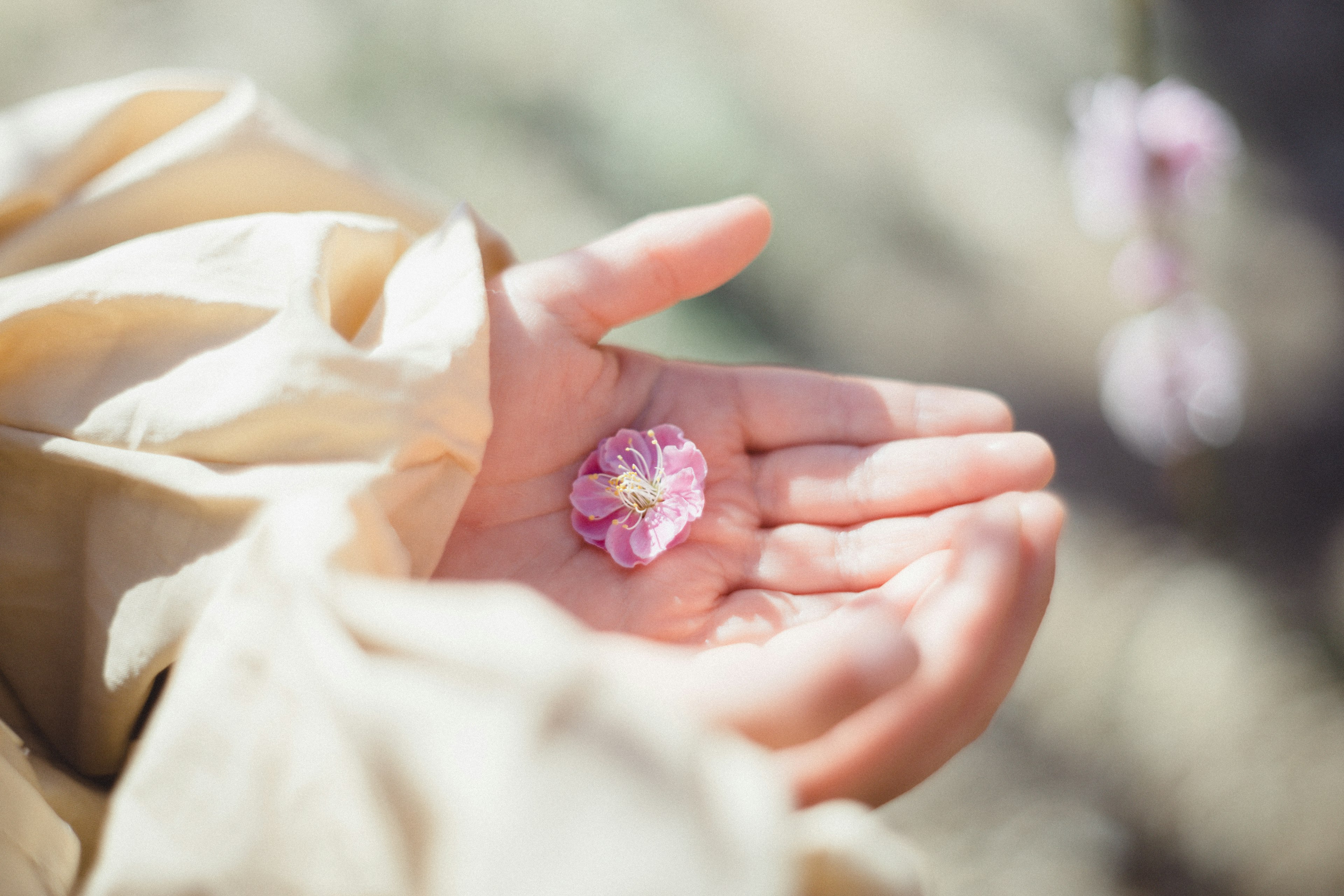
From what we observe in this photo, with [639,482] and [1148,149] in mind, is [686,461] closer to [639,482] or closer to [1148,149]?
[639,482]

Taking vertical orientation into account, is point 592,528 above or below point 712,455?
below

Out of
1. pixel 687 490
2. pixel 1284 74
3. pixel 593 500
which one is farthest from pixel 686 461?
pixel 1284 74

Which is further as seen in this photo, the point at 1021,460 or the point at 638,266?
the point at 638,266

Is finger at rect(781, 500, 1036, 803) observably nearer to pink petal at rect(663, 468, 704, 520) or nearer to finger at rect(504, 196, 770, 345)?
pink petal at rect(663, 468, 704, 520)

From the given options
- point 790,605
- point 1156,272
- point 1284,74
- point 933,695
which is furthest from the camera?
point 1284,74

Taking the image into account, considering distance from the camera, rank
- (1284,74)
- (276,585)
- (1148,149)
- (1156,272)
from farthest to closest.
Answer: (1284,74)
(1156,272)
(1148,149)
(276,585)

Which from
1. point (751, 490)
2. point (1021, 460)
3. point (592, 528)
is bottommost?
point (592, 528)

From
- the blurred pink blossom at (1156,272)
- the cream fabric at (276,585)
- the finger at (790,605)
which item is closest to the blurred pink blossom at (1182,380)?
the blurred pink blossom at (1156,272)
